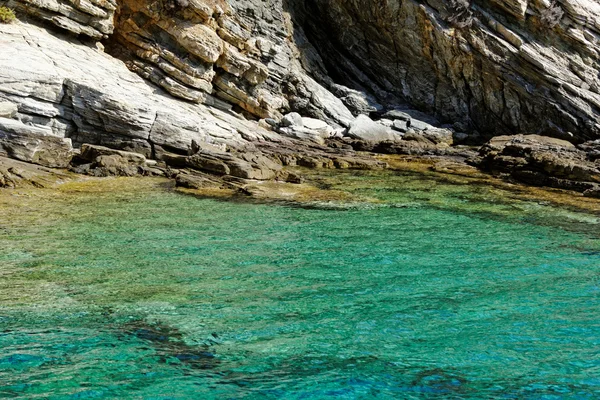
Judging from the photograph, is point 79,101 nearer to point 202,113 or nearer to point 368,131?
point 202,113

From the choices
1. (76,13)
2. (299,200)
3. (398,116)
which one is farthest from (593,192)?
(76,13)

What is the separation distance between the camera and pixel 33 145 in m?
20.0

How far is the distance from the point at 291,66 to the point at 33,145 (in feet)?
71.8

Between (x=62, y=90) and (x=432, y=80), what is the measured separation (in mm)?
26810

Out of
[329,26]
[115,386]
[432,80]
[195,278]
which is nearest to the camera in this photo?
[115,386]

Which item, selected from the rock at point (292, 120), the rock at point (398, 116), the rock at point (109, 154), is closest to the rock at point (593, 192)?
the rock at point (109, 154)

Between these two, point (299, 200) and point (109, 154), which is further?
point (109, 154)

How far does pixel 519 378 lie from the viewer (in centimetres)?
601

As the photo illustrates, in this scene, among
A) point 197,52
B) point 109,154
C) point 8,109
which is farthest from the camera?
point 197,52

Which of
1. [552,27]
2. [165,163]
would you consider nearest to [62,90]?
[165,163]

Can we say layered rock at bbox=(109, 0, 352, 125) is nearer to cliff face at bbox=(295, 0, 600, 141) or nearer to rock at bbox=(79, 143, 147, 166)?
rock at bbox=(79, 143, 147, 166)

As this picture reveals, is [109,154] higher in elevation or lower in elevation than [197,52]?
lower

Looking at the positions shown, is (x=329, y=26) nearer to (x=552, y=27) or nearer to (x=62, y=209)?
(x=552, y=27)

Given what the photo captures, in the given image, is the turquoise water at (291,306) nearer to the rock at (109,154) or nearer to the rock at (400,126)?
the rock at (109,154)
